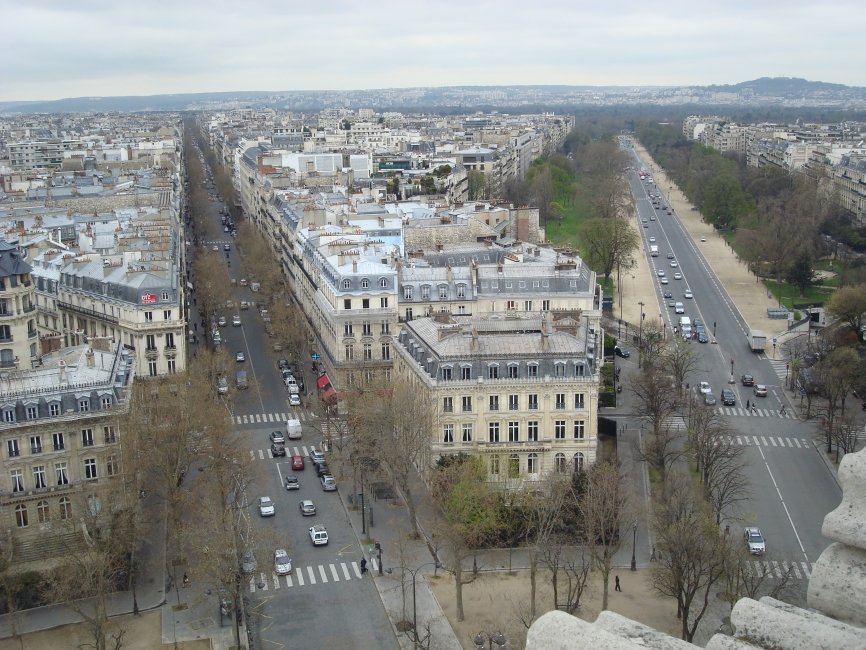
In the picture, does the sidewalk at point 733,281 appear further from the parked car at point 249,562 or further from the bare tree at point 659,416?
the parked car at point 249,562

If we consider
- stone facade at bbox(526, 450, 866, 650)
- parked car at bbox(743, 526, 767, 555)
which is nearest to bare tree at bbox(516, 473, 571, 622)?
parked car at bbox(743, 526, 767, 555)

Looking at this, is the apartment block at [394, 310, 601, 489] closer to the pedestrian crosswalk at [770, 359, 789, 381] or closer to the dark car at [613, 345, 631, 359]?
the dark car at [613, 345, 631, 359]

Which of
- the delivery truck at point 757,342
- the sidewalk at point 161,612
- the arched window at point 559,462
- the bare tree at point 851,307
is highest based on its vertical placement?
the bare tree at point 851,307

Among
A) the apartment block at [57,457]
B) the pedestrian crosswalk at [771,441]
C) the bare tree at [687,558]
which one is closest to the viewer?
the bare tree at [687,558]

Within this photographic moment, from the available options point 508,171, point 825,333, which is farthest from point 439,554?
→ point 508,171

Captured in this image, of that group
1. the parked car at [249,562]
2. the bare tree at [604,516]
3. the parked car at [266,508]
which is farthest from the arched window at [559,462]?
the parked car at [249,562]

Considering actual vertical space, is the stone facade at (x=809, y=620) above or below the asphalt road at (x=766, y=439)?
above

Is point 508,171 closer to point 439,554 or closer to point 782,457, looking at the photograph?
point 782,457
